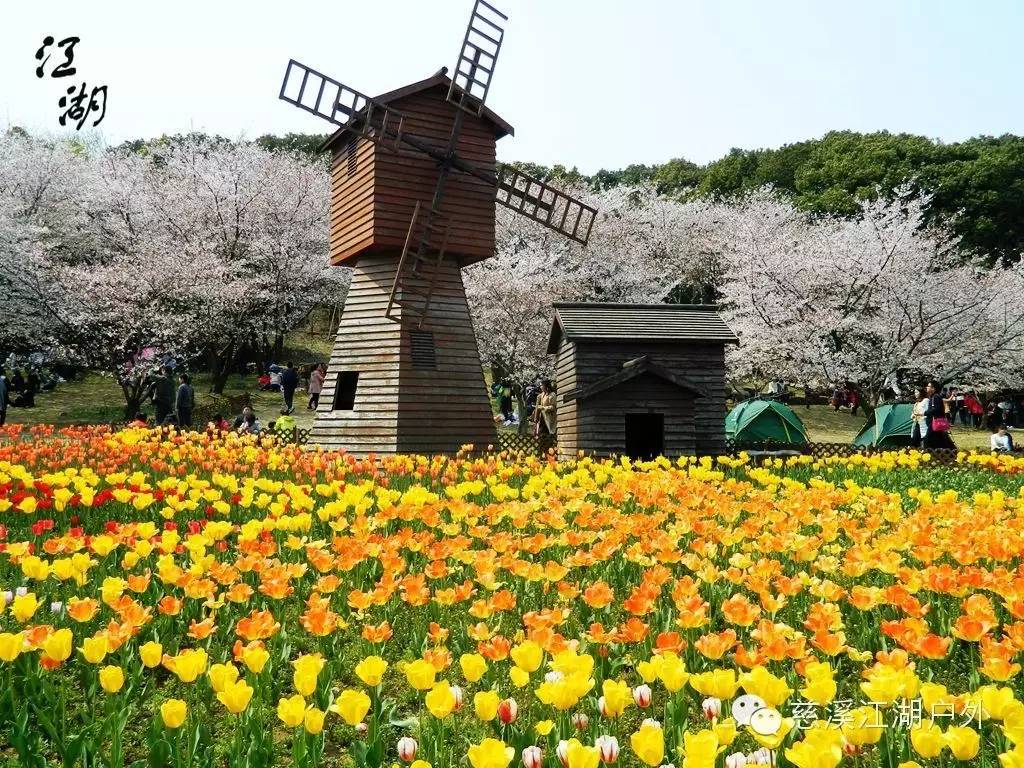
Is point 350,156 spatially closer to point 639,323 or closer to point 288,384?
point 639,323

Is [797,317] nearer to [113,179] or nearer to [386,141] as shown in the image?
[386,141]

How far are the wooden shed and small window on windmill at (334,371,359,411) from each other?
4.74 metres

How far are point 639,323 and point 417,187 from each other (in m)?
6.13

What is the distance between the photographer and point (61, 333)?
30812mm

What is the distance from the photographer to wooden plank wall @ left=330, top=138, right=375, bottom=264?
1634 cm

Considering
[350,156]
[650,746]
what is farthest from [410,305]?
[650,746]

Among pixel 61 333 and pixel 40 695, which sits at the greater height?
pixel 61 333

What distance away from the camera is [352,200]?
682 inches

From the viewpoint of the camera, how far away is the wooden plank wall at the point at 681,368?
59.5 ft

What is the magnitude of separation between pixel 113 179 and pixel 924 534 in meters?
40.2

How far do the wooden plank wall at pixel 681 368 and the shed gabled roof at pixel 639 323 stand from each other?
0.20 meters

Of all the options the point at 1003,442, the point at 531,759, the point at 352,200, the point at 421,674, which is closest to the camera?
the point at 531,759

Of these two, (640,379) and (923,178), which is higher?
(923,178)

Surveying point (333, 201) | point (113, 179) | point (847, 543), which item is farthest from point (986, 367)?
point (113, 179)
